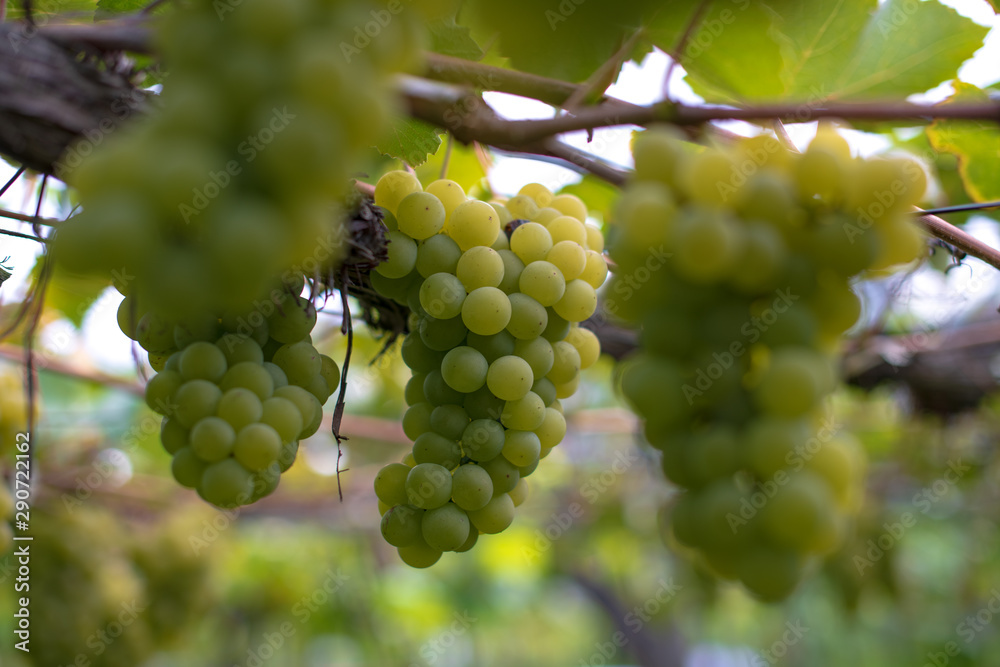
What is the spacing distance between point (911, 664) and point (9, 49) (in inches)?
245

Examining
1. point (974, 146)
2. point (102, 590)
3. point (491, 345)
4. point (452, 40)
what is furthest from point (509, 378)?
point (102, 590)

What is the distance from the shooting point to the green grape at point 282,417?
0.53 meters

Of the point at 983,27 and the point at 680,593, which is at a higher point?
the point at 983,27

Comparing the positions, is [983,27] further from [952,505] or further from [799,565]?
[952,505]

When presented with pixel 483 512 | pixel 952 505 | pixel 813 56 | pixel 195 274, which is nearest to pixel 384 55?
pixel 195 274

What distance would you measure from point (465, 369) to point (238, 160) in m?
0.31

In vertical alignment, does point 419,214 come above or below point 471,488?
above

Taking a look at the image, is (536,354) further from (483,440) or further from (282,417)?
(282,417)

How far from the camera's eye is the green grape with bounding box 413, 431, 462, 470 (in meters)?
0.60

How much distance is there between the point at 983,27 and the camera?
80cm

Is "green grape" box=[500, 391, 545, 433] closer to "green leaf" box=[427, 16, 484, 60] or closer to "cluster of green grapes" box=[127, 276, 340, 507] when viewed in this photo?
"cluster of green grapes" box=[127, 276, 340, 507]

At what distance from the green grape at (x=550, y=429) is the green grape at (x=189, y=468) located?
0.99 ft

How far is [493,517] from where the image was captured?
0.60 meters

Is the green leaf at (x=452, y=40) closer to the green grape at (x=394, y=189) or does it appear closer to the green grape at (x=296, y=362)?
the green grape at (x=394, y=189)
